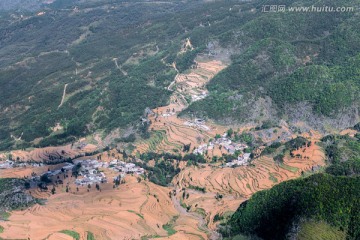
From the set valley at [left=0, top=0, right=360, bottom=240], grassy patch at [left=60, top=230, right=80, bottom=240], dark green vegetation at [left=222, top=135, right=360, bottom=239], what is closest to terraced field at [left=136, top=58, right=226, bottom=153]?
valley at [left=0, top=0, right=360, bottom=240]

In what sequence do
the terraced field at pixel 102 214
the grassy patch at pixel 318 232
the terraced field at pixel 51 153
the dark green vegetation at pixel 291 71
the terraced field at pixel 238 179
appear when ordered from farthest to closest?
the terraced field at pixel 51 153
the dark green vegetation at pixel 291 71
the terraced field at pixel 238 179
the terraced field at pixel 102 214
the grassy patch at pixel 318 232

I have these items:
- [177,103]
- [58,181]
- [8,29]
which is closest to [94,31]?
[8,29]

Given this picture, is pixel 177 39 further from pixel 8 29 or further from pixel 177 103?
pixel 8 29

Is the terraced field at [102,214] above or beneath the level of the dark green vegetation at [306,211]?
beneath

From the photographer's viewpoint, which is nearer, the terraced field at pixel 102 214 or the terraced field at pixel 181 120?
the terraced field at pixel 102 214

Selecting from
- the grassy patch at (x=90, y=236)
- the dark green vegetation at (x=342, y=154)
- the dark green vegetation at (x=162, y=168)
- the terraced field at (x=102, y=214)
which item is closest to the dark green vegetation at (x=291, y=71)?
the dark green vegetation at (x=342, y=154)

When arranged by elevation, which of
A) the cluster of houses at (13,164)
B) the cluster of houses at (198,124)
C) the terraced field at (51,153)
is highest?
the cluster of houses at (198,124)

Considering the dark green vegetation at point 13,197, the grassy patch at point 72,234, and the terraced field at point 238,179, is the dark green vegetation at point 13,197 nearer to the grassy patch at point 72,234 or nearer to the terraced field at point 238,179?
the grassy patch at point 72,234
